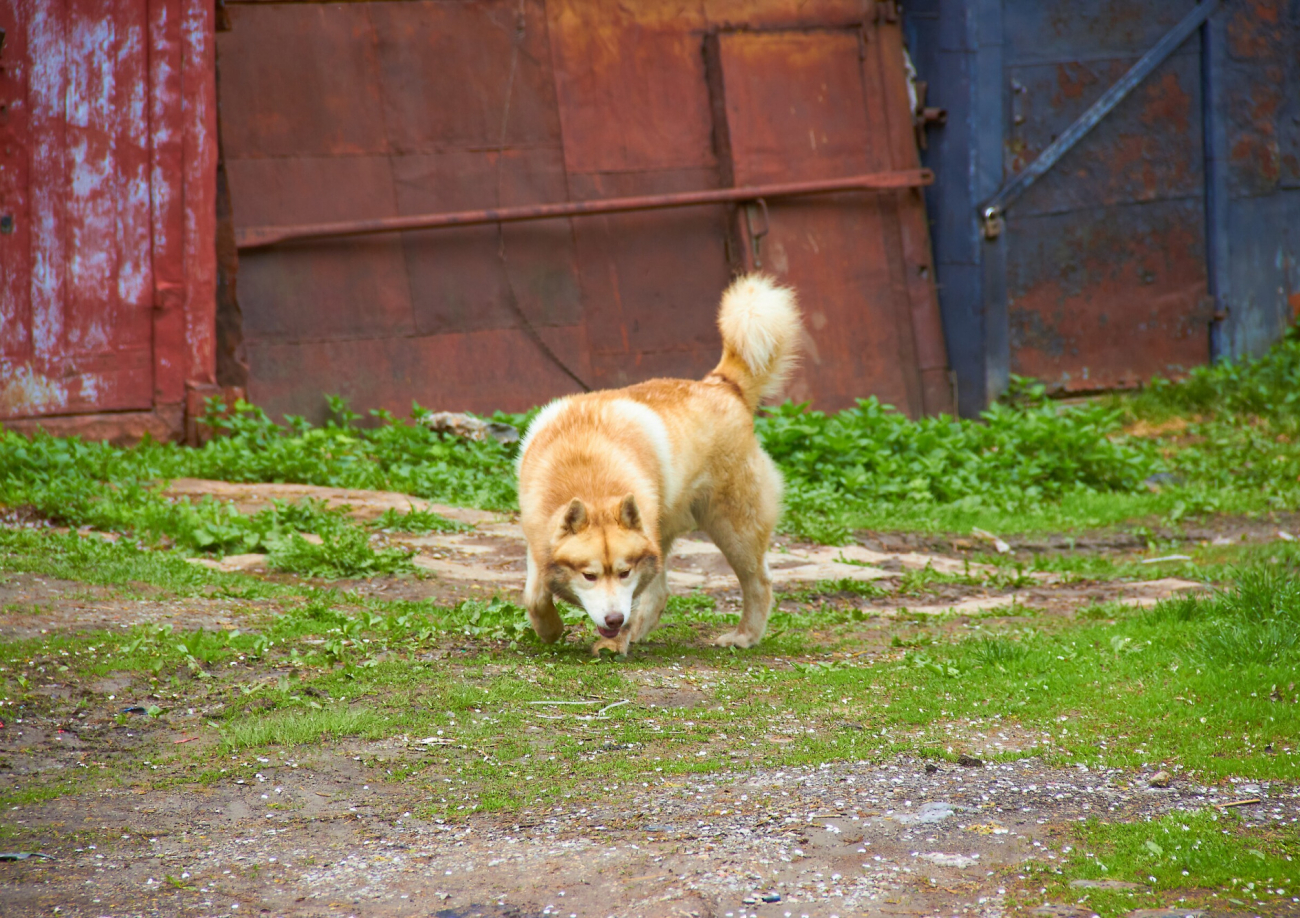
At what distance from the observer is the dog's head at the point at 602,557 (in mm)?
4578

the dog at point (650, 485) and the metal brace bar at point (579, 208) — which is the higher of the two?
the metal brace bar at point (579, 208)

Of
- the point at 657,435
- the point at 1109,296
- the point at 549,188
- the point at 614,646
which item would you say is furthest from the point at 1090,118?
the point at 614,646

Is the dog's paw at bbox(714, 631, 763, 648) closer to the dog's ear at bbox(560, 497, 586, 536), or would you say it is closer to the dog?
Result: the dog

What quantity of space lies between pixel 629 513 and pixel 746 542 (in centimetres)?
100

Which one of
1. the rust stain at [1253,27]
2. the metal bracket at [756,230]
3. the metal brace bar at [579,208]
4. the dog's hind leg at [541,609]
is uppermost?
the rust stain at [1253,27]

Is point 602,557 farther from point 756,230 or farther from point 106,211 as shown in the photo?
point 756,230

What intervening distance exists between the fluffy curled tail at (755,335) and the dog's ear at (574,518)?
1478mm

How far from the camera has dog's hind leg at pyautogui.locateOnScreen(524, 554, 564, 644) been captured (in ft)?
16.1

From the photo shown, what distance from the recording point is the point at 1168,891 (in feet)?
9.32

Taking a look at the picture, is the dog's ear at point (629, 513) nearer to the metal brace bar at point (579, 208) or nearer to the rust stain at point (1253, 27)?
the metal brace bar at point (579, 208)

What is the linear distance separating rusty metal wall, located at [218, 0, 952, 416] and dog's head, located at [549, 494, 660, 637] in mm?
5355

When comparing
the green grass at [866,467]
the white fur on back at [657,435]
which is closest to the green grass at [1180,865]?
the white fur on back at [657,435]

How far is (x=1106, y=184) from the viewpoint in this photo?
36.0 ft

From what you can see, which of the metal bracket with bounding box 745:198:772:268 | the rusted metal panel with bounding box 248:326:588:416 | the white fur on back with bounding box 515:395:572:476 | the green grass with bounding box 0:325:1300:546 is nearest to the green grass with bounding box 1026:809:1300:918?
the white fur on back with bounding box 515:395:572:476
